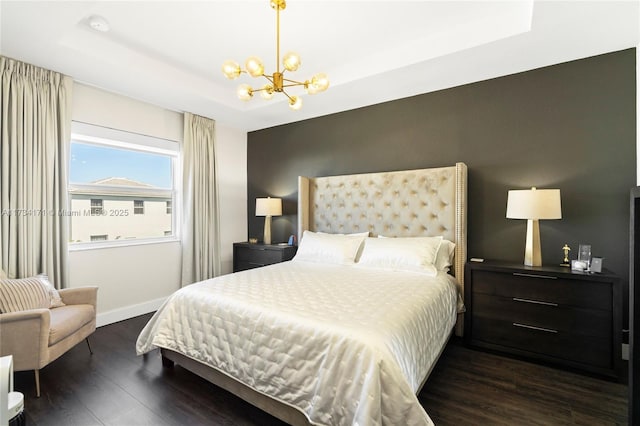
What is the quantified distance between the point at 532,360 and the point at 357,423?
6.31ft

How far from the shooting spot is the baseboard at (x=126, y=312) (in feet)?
10.6

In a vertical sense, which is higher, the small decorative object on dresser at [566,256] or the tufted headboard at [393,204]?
the tufted headboard at [393,204]

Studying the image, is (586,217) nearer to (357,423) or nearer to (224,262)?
(357,423)

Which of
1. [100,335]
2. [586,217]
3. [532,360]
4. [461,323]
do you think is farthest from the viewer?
[100,335]

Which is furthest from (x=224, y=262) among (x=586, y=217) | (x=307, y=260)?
(x=586, y=217)

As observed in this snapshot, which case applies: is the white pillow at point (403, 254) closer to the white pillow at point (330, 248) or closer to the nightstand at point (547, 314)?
the white pillow at point (330, 248)

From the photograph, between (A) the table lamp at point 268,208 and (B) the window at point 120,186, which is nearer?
(B) the window at point 120,186

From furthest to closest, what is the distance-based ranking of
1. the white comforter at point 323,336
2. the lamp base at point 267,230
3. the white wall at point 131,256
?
the lamp base at point 267,230 → the white wall at point 131,256 → the white comforter at point 323,336

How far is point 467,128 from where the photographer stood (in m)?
3.13

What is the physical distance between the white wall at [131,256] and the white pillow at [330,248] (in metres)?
1.71

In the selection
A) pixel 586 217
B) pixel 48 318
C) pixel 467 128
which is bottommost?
pixel 48 318

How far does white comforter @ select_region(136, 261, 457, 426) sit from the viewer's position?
4.48ft

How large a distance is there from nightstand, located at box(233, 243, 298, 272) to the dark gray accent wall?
1.35 meters

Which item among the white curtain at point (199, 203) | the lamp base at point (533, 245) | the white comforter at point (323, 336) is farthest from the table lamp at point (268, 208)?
the lamp base at point (533, 245)
